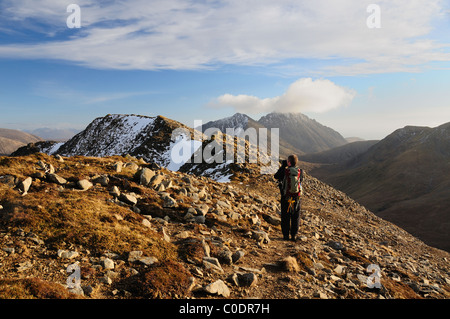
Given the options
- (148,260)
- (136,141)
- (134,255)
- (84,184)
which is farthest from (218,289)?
(136,141)

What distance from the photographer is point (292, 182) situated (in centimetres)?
1187

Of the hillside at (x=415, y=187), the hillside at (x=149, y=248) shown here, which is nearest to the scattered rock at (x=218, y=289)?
the hillside at (x=149, y=248)

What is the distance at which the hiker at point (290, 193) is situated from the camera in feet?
38.9

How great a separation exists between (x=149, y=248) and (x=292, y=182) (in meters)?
6.94

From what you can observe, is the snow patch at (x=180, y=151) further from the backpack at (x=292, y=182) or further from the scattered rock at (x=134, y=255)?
the scattered rock at (x=134, y=255)

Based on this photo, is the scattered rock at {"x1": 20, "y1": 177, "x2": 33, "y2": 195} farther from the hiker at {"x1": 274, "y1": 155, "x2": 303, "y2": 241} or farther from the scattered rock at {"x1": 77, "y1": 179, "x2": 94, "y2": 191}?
the hiker at {"x1": 274, "y1": 155, "x2": 303, "y2": 241}

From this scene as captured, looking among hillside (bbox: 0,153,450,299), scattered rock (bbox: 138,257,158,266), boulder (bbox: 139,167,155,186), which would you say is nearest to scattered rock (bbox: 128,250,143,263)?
hillside (bbox: 0,153,450,299)

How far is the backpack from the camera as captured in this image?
38.8ft

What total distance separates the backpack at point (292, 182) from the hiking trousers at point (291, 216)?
0.97ft

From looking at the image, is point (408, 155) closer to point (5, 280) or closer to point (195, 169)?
point (195, 169)
